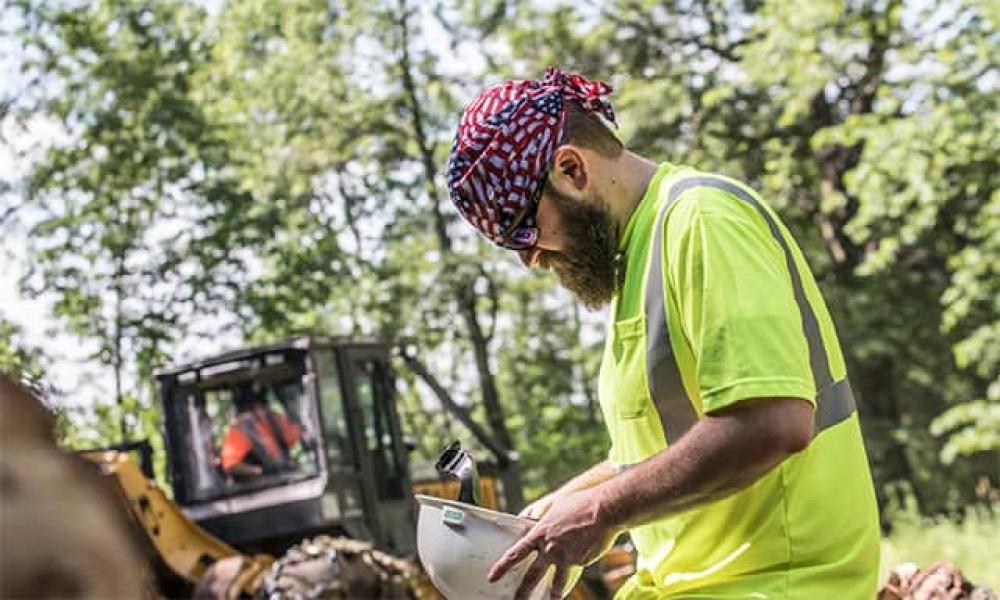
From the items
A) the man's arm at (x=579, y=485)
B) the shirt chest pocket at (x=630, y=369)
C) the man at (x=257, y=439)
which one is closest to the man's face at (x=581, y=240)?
the shirt chest pocket at (x=630, y=369)

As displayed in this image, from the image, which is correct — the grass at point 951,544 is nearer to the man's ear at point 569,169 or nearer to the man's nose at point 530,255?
the man's nose at point 530,255

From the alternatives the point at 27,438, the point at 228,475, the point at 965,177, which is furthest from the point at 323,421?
the point at 27,438

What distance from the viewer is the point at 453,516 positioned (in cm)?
272

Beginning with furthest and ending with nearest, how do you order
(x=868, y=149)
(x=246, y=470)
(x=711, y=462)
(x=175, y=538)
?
(x=868, y=149) → (x=246, y=470) → (x=175, y=538) → (x=711, y=462)

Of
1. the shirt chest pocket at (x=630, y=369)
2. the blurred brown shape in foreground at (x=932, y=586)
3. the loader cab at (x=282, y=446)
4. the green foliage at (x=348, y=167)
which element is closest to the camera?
the shirt chest pocket at (x=630, y=369)

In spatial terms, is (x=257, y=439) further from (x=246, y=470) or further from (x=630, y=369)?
(x=630, y=369)

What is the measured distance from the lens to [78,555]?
2.62ft

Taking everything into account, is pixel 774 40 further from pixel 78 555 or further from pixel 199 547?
pixel 78 555

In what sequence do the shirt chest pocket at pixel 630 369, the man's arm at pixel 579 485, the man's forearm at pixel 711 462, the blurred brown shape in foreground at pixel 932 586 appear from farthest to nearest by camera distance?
the blurred brown shape in foreground at pixel 932 586 < the man's arm at pixel 579 485 < the shirt chest pocket at pixel 630 369 < the man's forearm at pixel 711 462

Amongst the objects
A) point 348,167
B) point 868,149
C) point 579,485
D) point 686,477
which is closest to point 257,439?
point 868,149

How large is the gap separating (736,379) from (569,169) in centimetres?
54

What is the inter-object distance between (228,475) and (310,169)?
1474 centimetres

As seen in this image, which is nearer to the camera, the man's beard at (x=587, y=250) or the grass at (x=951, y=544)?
the man's beard at (x=587, y=250)

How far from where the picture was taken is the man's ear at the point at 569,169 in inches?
105
